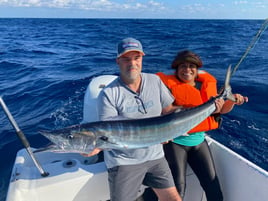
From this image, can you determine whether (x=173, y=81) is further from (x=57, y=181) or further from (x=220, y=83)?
(x=220, y=83)

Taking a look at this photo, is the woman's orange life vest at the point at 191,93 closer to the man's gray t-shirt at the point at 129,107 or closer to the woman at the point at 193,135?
the woman at the point at 193,135

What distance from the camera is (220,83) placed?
27.5 ft

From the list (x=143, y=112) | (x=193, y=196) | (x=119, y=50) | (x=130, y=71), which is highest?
(x=119, y=50)

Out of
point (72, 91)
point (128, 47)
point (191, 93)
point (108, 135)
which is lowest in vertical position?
point (72, 91)

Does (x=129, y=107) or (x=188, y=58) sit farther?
(x=188, y=58)

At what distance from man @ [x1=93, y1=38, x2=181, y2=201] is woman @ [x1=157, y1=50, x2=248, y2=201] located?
1.30 ft

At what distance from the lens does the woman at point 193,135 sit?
2912mm

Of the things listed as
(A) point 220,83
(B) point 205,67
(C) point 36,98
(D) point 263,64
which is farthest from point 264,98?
(C) point 36,98

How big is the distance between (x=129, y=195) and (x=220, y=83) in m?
6.87

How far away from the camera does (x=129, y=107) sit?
8.05ft

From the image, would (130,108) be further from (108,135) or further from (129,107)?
(108,135)

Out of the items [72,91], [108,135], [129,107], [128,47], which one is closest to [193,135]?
[129,107]

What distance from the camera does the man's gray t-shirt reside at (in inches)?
94.5

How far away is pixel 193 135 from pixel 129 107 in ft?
3.73
